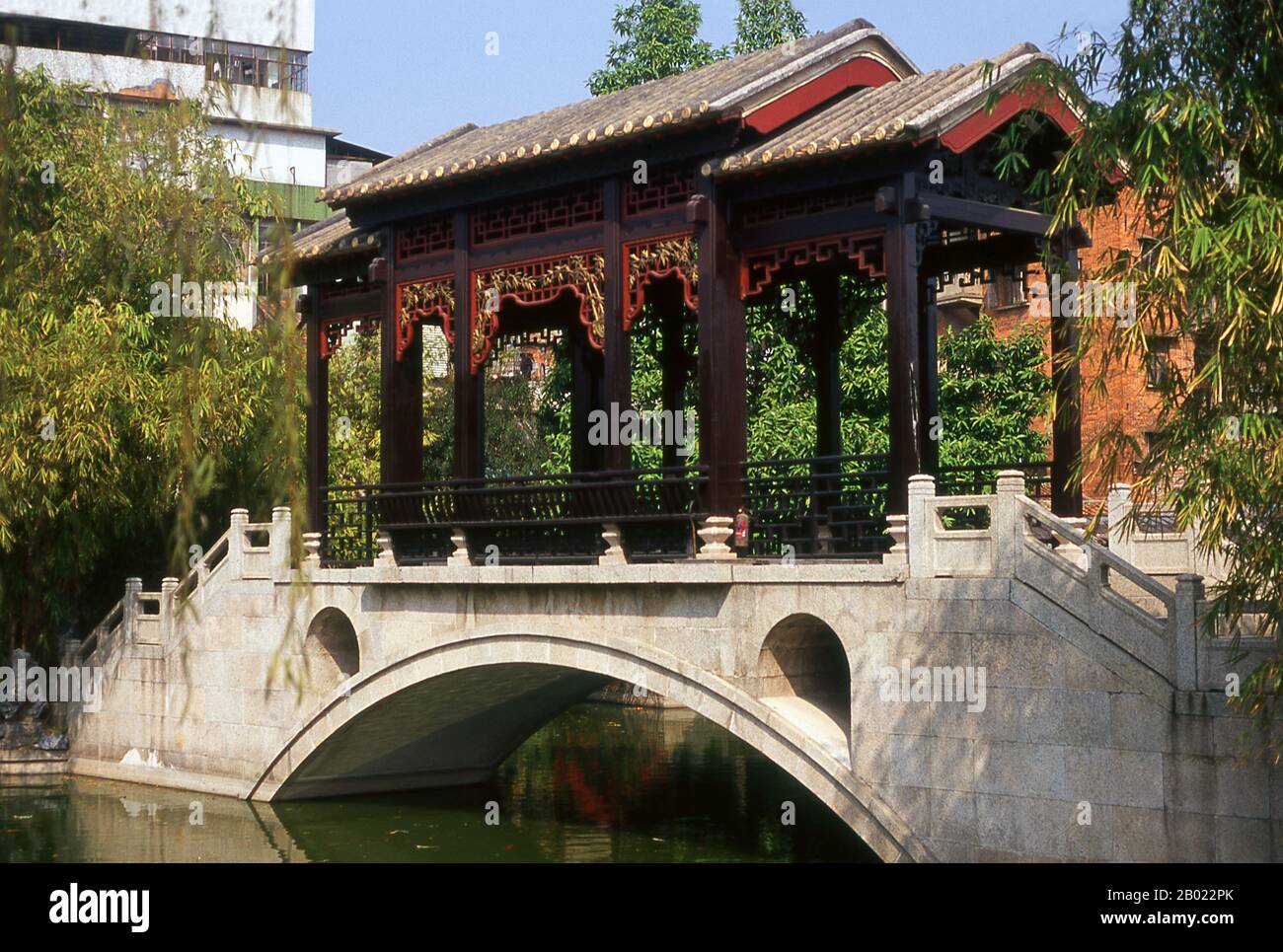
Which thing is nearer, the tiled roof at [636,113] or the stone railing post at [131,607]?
the tiled roof at [636,113]

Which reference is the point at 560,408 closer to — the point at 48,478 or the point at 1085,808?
the point at 48,478

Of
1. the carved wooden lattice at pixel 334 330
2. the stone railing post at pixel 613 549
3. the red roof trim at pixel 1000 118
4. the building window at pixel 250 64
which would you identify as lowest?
the stone railing post at pixel 613 549

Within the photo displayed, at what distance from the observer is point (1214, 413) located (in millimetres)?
8055

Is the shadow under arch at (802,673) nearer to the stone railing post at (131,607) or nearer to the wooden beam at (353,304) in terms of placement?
the wooden beam at (353,304)

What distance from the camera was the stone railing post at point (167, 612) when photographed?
17.9 m

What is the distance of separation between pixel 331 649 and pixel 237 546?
5.11 ft

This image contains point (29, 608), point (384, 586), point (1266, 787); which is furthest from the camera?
point (29, 608)

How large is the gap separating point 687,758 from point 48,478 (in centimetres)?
846

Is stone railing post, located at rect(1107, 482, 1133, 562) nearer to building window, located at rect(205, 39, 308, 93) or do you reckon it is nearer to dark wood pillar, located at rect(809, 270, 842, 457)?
dark wood pillar, located at rect(809, 270, 842, 457)

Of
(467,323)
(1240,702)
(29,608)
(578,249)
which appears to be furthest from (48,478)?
(1240,702)

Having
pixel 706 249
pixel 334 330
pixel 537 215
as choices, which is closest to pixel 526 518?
pixel 537 215

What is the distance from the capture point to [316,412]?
1678 centimetres

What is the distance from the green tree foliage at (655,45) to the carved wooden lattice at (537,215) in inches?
487

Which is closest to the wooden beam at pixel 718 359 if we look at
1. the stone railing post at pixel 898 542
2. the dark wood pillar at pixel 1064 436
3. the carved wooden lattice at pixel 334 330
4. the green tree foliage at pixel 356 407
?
the stone railing post at pixel 898 542
